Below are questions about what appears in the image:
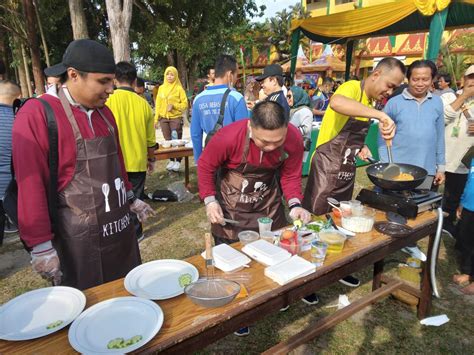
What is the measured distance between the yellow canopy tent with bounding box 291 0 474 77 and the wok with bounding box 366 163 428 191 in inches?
225

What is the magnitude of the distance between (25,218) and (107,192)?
0.38m

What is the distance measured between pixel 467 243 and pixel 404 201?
4.98 feet

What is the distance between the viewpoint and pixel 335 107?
240 centimetres

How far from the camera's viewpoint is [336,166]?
2691 millimetres

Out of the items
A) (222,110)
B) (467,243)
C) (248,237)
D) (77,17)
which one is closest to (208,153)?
(248,237)

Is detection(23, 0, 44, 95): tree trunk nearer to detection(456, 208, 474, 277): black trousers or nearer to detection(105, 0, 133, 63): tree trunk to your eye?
detection(105, 0, 133, 63): tree trunk

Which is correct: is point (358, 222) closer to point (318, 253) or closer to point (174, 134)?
point (318, 253)

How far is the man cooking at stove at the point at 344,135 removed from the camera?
7.75ft

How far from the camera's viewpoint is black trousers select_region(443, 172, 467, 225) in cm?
394

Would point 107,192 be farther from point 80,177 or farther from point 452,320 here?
point 452,320

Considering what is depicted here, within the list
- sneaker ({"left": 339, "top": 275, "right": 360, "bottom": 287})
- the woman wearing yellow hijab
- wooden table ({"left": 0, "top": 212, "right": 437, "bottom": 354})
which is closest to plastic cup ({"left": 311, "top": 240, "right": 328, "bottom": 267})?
wooden table ({"left": 0, "top": 212, "right": 437, "bottom": 354})

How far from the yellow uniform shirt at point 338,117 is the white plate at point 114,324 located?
A: 1.97 m

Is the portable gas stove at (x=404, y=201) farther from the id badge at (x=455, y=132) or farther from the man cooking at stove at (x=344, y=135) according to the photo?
the id badge at (x=455, y=132)

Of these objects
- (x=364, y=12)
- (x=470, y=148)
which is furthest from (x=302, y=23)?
(x=470, y=148)
